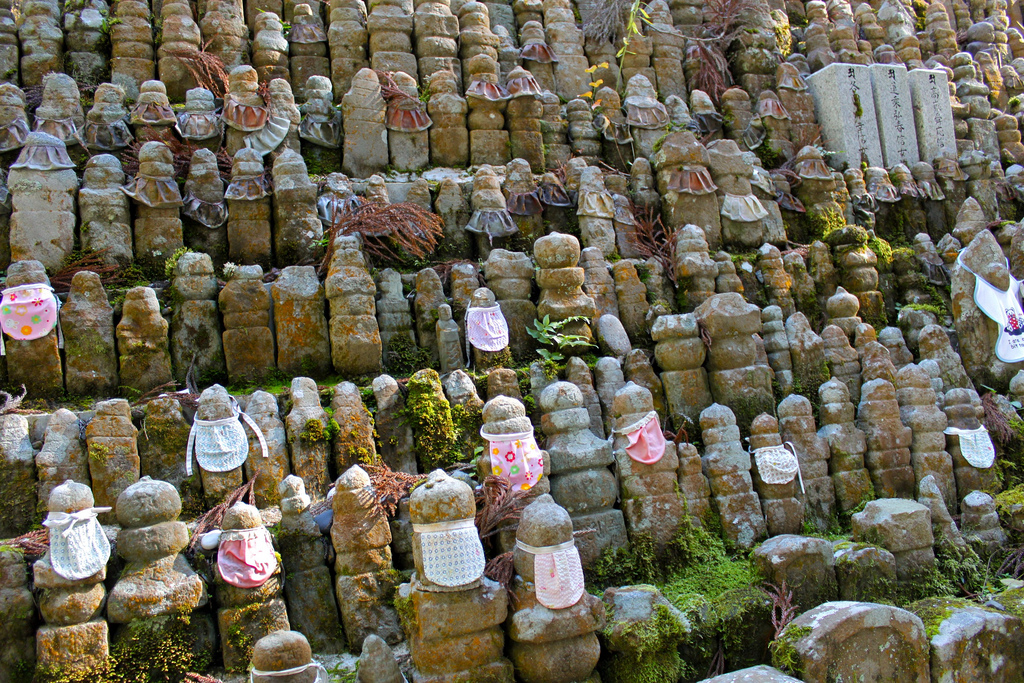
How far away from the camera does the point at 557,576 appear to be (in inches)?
192

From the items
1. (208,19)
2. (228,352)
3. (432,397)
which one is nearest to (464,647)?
(432,397)

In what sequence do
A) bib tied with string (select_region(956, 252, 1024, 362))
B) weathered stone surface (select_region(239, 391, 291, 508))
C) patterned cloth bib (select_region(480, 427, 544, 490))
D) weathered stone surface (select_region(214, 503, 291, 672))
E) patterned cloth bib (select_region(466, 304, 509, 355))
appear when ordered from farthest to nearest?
bib tied with string (select_region(956, 252, 1024, 362)) → patterned cloth bib (select_region(466, 304, 509, 355)) → weathered stone surface (select_region(239, 391, 291, 508)) → patterned cloth bib (select_region(480, 427, 544, 490)) → weathered stone surface (select_region(214, 503, 291, 672))

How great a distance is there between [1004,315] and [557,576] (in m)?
6.75

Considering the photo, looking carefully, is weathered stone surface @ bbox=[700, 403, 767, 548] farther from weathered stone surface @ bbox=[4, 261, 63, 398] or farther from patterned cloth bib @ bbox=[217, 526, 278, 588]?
weathered stone surface @ bbox=[4, 261, 63, 398]

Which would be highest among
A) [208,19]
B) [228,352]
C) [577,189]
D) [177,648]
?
[208,19]

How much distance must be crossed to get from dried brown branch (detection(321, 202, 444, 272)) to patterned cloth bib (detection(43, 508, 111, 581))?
3.45m

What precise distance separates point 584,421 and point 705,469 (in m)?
1.14

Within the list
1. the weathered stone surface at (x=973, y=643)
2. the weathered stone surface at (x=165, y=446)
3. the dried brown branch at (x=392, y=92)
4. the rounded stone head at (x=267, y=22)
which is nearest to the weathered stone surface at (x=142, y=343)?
the weathered stone surface at (x=165, y=446)

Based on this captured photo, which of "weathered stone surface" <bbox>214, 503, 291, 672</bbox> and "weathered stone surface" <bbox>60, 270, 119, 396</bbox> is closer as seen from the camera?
"weathered stone surface" <bbox>214, 503, 291, 672</bbox>

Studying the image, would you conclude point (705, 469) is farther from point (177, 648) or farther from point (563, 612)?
point (177, 648)

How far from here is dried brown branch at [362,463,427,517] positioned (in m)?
5.81

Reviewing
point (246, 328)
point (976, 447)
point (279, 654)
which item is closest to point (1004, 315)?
point (976, 447)

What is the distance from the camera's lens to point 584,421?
6.38 m

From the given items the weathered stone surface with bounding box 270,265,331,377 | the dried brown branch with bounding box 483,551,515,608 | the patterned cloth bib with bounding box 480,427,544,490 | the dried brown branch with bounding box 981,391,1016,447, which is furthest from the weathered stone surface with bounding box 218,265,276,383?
the dried brown branch with bounding box 981,391,1016,447
